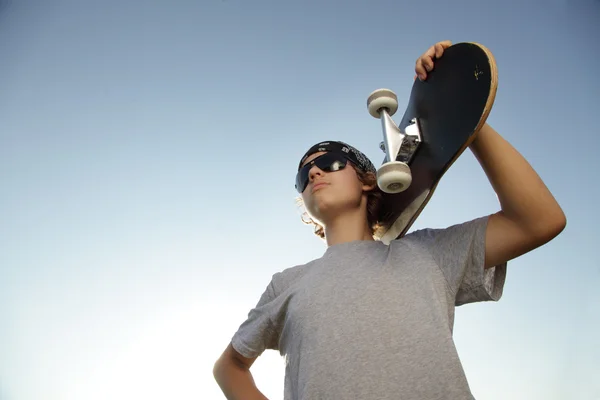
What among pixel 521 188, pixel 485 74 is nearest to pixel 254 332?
pixel 521 188

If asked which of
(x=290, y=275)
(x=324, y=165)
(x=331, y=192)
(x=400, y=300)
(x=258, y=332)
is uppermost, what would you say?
(x=324, y=165)

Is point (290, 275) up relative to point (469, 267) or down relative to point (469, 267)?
up

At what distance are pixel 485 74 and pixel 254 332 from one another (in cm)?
182

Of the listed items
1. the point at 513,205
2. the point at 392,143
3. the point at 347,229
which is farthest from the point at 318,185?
A: the point at 513,205

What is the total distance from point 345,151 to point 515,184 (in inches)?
48.4

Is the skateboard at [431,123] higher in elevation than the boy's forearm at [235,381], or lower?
higher

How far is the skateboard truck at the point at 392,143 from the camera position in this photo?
1892 mm

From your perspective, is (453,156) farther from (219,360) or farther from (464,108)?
(219,360)

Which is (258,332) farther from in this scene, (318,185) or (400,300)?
(318,185)

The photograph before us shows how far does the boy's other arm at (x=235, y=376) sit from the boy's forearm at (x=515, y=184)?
1745 millimetres

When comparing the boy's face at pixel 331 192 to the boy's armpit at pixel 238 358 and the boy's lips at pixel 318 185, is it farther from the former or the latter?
the boy's armpit at pixel 238 358

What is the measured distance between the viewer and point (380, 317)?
5.82ft

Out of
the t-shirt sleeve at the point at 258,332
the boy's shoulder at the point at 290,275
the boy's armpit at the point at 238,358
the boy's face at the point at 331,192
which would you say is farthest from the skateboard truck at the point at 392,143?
the boy's armpit at the point at 238,358

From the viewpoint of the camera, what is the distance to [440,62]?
2.05 m
